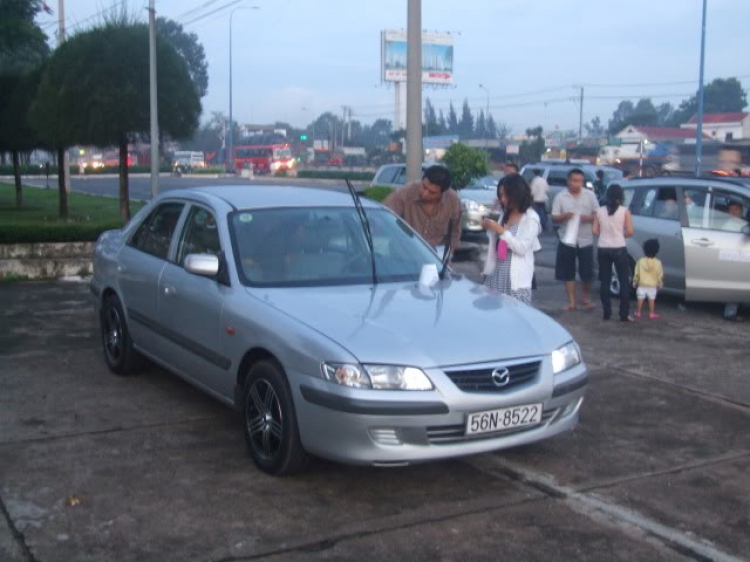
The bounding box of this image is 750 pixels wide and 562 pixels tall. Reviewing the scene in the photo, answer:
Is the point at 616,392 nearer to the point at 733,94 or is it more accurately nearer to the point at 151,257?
the point at 151,257

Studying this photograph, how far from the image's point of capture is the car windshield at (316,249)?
6070 mm

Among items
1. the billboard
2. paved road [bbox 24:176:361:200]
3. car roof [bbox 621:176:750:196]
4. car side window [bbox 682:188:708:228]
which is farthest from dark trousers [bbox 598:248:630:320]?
the billboard

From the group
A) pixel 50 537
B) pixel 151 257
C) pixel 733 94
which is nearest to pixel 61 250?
Result: pixel 151 257

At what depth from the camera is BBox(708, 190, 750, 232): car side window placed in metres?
10.5

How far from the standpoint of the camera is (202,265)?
19.4 ft

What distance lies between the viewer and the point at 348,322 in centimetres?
523

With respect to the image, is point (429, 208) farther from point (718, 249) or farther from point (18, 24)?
point (18, 24)

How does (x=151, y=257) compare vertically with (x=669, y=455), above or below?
above

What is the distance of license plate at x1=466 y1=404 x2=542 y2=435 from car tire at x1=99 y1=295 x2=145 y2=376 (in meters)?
3.52

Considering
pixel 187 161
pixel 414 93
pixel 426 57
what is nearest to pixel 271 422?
pixel 414 93

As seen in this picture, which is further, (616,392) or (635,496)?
(616,392)

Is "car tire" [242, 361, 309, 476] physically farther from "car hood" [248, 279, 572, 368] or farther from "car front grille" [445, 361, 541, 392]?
"car front grille" [445, 361, 541, 392]

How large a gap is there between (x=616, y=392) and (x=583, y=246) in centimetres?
397

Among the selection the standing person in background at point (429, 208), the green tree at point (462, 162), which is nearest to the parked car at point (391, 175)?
the green tree at point (462, 162)
